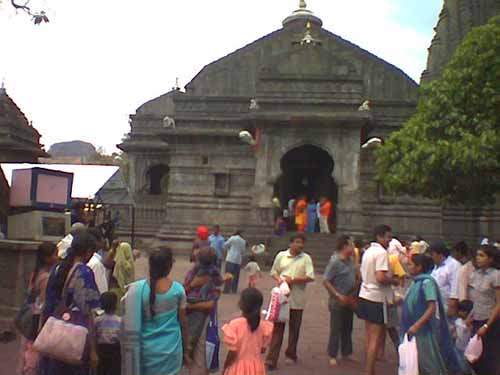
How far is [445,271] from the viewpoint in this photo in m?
8.30

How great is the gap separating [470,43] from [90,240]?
1354 cm

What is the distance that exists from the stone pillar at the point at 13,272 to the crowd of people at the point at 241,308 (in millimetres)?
1236

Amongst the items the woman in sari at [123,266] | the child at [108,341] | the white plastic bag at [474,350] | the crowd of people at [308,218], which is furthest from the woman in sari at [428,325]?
the crowd of people at [308,218]

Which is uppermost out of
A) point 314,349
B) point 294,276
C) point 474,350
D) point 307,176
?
point 307,176

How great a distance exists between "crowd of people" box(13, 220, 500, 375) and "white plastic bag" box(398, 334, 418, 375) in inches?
5.0

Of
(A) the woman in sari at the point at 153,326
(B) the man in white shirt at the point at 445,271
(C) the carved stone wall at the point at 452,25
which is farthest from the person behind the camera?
(C) the carved stone wall at the point at 452,25

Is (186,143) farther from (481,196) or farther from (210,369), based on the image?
(210,369)

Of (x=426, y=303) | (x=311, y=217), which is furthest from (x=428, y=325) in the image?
(x=311, y=217)

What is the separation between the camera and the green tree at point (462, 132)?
49.7 feet

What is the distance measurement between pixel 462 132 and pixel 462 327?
9392mm

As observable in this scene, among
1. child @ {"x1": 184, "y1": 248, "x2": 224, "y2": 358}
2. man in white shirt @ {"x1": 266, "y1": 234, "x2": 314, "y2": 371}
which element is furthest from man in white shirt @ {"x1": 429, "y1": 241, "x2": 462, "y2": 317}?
child @ {"x1": 184, "y1": 248, "x2": 224, "y2": 358}

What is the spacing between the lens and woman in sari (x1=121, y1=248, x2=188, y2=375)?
16.5ft

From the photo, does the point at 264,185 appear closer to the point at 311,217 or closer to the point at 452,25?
the point at 311,217

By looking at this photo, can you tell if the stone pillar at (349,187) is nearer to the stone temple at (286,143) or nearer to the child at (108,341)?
the stone temple at (286,143)
